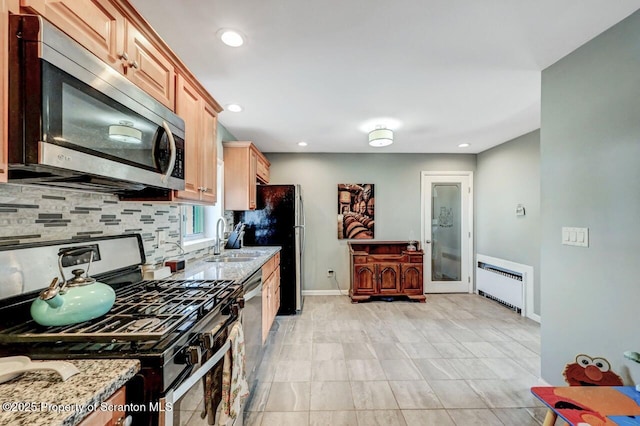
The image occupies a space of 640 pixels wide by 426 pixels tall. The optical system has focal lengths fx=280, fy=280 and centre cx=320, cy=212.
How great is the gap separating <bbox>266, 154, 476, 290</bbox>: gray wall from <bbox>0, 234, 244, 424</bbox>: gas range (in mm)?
3287

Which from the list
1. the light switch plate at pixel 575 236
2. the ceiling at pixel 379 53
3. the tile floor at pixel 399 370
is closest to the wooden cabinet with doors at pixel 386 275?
the tile floor at pixel 399 370

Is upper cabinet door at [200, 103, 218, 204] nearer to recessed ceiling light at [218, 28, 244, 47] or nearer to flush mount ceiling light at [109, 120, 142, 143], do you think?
recessed ceiling light at [218, 28, 244, 47]

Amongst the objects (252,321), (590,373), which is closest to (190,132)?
(252,321)

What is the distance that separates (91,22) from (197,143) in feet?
2.76

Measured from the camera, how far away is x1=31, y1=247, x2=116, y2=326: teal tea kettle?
0.89m

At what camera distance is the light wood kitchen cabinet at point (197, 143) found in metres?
1.67

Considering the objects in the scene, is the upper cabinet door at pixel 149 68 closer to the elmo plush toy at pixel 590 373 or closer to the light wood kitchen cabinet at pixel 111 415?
the light wood kitchen cabinet at pixel 111 415

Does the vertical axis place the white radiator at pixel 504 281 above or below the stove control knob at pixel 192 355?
below

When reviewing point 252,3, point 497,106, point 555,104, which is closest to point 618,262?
point 555,104

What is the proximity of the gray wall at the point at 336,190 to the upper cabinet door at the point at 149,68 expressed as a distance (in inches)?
123

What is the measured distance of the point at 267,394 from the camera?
201 centimetres

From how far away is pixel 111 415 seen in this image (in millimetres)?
700

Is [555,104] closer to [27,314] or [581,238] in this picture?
[581,238]

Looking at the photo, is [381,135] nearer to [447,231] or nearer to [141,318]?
[447,231]
